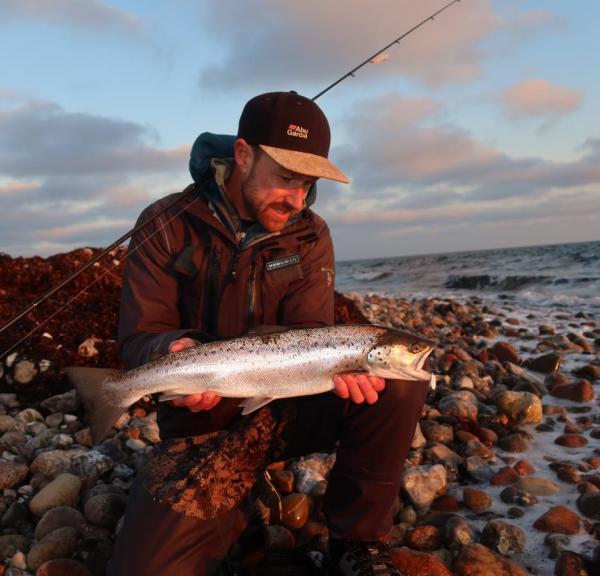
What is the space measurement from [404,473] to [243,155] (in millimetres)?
3025

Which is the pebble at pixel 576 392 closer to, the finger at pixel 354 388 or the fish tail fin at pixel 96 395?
the finger at pixel 354 388

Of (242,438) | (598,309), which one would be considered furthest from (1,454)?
(598,309)

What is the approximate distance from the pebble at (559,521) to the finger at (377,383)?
173 cm

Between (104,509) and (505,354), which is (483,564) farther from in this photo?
(505,354)

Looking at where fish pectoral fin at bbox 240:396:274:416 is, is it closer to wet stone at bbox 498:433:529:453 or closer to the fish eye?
the fish eye

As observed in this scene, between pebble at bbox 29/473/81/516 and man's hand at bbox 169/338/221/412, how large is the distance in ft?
4.26

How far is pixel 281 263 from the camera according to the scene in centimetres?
400

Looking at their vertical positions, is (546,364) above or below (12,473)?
below

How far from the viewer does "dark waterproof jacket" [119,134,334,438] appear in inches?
151

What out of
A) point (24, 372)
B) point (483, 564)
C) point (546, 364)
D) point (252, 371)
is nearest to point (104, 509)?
point (252, 371)

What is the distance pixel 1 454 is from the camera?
4.98m

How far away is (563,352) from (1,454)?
973 cm

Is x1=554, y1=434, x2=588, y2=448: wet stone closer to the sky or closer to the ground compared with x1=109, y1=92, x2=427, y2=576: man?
closer to the ground

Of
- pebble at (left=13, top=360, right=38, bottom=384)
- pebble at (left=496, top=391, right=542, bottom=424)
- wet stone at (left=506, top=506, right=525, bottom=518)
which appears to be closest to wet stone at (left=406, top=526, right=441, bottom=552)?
wet stone at (left=506, top=506, right=525, bottom=518)
